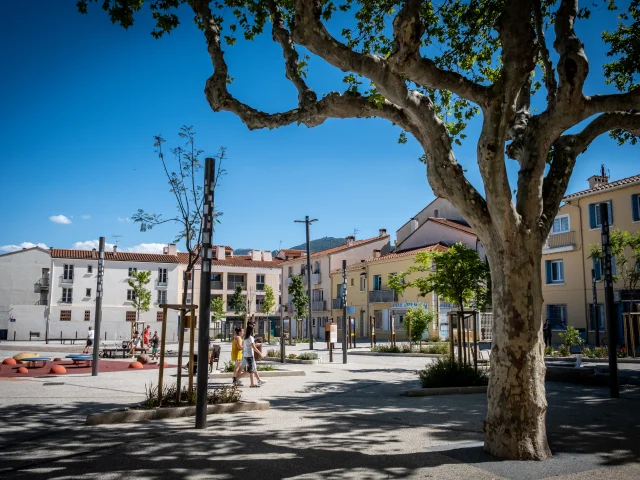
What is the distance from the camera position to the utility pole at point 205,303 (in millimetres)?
7809

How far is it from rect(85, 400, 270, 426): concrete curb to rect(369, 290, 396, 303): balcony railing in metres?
39.8

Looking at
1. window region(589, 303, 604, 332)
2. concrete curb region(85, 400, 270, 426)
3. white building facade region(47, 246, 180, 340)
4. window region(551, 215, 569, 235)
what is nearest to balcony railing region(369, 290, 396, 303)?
window region(551, 215, 569, 235)

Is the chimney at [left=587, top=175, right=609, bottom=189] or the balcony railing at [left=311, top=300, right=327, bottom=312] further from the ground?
the chimney at [left=587, top=175, right=609, bottom=189]

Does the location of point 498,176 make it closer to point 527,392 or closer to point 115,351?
point 527,392

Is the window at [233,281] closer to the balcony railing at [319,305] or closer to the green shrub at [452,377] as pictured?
the balcony railing at [319,305]

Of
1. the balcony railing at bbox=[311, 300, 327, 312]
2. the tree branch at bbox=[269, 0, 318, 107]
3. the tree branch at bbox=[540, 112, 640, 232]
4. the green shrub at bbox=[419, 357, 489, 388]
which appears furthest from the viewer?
A: the balcony railing at bbox=[311, 300, 327, 312]

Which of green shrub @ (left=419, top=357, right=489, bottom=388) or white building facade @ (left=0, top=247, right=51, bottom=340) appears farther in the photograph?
white building facade @ (left=0, top=247, right=51, bottom=340)

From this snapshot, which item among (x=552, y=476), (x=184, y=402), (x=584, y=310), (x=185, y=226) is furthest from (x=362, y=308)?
(x=552, y=476)

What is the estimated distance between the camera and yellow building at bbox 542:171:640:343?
3144 cm

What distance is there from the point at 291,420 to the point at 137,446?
8.69 ft

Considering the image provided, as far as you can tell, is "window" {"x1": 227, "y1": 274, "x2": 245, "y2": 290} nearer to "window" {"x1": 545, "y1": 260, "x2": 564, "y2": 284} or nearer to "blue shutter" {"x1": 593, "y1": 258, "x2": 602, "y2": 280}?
"window" {"x1": 545, "y1": 260, "x2": 564, "y2": 284}

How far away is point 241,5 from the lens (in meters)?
9.84

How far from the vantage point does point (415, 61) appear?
640cm

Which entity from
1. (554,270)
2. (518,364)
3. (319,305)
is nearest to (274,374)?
(518,364)
